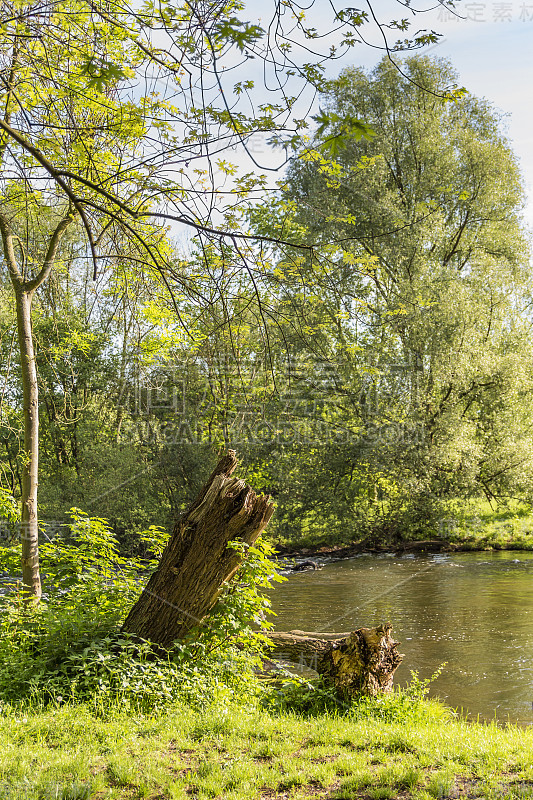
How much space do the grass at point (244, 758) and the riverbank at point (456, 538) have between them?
15.8 metres

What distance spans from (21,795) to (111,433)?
20.3m

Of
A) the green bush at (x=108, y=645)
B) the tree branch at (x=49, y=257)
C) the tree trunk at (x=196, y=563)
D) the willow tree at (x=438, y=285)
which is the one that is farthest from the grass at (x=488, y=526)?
the tree branch at (x=49, y=257)

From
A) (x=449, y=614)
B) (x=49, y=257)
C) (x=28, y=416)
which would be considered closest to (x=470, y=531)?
(x=449, y=614)

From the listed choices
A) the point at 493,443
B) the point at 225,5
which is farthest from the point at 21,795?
the point at 493,443

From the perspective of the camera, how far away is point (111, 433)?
23391 mm

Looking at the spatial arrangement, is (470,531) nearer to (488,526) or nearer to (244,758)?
(488,526)

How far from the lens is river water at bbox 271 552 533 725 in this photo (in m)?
7.97

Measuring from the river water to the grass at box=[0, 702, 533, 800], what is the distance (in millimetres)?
2304

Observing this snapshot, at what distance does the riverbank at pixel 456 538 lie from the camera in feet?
68.1

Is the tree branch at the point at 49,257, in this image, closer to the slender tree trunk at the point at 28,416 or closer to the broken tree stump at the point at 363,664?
the slender tree trunk at the point at 28,416

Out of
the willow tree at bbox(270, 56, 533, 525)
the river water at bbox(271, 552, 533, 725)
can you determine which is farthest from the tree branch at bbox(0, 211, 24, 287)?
the willow tree at bbox(270, 56, 533, 525)

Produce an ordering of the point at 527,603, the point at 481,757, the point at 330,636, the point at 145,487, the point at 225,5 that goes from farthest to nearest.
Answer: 1. the point at 145,487
2. the point at 527,603
3. the point at 330,636
4. the point at 481,757
5. the point at 225,5

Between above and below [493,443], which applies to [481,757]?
below

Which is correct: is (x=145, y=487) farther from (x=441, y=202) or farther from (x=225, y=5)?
(x=225, y=5)
